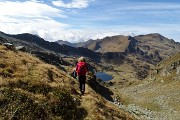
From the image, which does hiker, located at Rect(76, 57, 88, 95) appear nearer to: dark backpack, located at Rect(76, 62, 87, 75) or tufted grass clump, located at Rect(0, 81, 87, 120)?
dark backpack, located at Rect(76, 62, 87, 75)

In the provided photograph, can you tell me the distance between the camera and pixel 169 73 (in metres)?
143

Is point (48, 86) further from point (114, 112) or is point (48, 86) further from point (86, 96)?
point (114, 112)

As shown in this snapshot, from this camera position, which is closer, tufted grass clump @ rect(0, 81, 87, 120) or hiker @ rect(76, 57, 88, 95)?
tufted grass clump @ rect(0, 81, 87, 120)

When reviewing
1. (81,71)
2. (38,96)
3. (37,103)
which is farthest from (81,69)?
(37,103)

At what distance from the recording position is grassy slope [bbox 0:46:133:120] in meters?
19.0

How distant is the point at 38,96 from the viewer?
20.4m

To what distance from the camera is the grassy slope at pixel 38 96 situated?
1897 centimetres

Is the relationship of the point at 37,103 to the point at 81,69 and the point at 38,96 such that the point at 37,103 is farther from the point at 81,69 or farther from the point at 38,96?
the point at 81,69

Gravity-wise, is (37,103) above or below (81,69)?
below

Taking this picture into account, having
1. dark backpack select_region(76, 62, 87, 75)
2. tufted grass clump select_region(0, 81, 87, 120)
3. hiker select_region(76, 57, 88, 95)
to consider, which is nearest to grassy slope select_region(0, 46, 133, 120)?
tufted grass clump select_region(0, 81, 87, 120)

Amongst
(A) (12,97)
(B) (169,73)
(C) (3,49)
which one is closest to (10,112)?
(A) (12,97)

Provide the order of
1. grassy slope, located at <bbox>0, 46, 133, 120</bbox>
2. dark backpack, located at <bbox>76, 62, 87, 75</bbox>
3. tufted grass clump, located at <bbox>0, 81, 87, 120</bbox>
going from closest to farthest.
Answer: tufted grass clump, located at <bbox>0, 81, 87, 120</bbox> → grassy slope, located at <bbox>0, 46, 133, 120</bbox> → dark backpack, located at <bbox>76, 62, 87, 75</bbox>

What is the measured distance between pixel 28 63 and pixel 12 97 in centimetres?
622

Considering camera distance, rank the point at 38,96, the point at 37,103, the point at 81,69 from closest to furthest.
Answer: the point at 37,103, the point at 38,96, the point at 81,69
